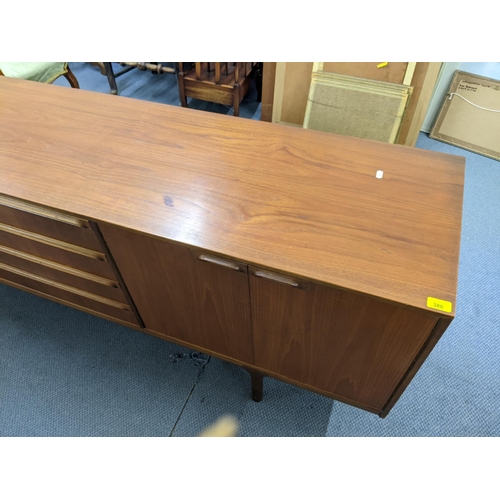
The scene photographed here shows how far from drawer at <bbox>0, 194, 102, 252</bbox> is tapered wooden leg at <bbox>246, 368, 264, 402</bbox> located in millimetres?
600

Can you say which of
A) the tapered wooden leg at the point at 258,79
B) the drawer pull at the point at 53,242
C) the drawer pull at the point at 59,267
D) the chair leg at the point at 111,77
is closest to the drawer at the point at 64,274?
the drawer pull at the point at 59,267

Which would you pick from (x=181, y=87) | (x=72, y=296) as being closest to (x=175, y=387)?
(x=72, y=296)

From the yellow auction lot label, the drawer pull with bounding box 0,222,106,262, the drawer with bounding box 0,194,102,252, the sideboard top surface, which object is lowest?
the drawer pull with bounding box 0,222,106,262

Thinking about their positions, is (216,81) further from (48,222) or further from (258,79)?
(48,222)

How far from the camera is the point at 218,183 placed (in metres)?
0.94

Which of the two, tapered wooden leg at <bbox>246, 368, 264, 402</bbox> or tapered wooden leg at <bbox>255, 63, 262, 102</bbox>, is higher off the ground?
tapered wooden leg at <bbox>255, 63, 262, 102</bbox>

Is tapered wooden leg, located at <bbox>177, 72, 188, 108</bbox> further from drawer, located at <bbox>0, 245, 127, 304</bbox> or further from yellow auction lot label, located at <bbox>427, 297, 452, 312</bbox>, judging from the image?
yellow auction lot label, located at <bbox>427, 297, 452, 312</bbox>

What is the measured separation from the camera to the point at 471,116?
2064 millimetres

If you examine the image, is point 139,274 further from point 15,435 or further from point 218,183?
point 15,435

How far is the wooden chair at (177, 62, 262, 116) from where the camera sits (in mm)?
2193

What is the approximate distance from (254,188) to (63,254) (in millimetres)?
608

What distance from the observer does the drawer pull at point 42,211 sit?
902 millimetres

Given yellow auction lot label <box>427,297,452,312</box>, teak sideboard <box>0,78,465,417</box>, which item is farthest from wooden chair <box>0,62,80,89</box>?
yellow auction lot label <box>427,297,452,312</box>
